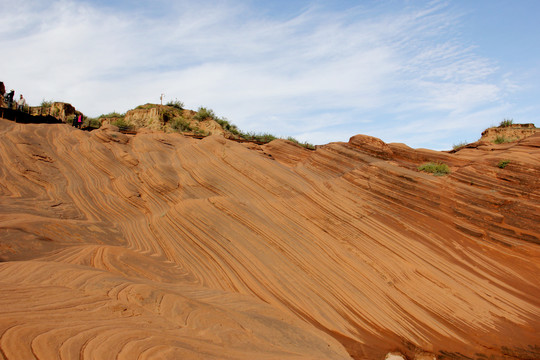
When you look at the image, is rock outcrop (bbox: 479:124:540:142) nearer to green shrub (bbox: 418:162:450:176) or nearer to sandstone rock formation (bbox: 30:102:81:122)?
green shrub (bbox: 418:162:450:176)

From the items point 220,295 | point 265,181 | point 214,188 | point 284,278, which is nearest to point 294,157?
point 265,181

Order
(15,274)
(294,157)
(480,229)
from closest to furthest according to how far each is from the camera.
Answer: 1. (15,274)
2. (480,229)
3. (294,157)

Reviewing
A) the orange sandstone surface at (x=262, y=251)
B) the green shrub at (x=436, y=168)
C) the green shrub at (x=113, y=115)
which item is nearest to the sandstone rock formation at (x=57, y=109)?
the green shrub at (x=113, y=115)

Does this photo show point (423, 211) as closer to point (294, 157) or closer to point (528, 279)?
point (528, 279)

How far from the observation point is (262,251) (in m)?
8.29

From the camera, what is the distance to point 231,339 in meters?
4.52

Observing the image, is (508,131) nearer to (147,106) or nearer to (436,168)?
(436,168)

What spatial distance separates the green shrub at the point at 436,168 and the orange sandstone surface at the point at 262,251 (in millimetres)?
284

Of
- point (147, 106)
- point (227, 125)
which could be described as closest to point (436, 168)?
point (227, 125)

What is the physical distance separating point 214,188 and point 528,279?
8147 mm

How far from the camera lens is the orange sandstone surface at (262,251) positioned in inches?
169

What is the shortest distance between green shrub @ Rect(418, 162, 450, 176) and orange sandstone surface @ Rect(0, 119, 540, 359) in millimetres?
284

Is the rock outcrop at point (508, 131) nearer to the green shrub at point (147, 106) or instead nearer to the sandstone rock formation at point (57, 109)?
the green shrub at point (147, 106)

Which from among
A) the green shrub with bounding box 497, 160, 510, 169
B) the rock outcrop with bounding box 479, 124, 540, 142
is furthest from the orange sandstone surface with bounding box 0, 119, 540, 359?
the rock outcrop with bounding box 479, 124, 540, 142
